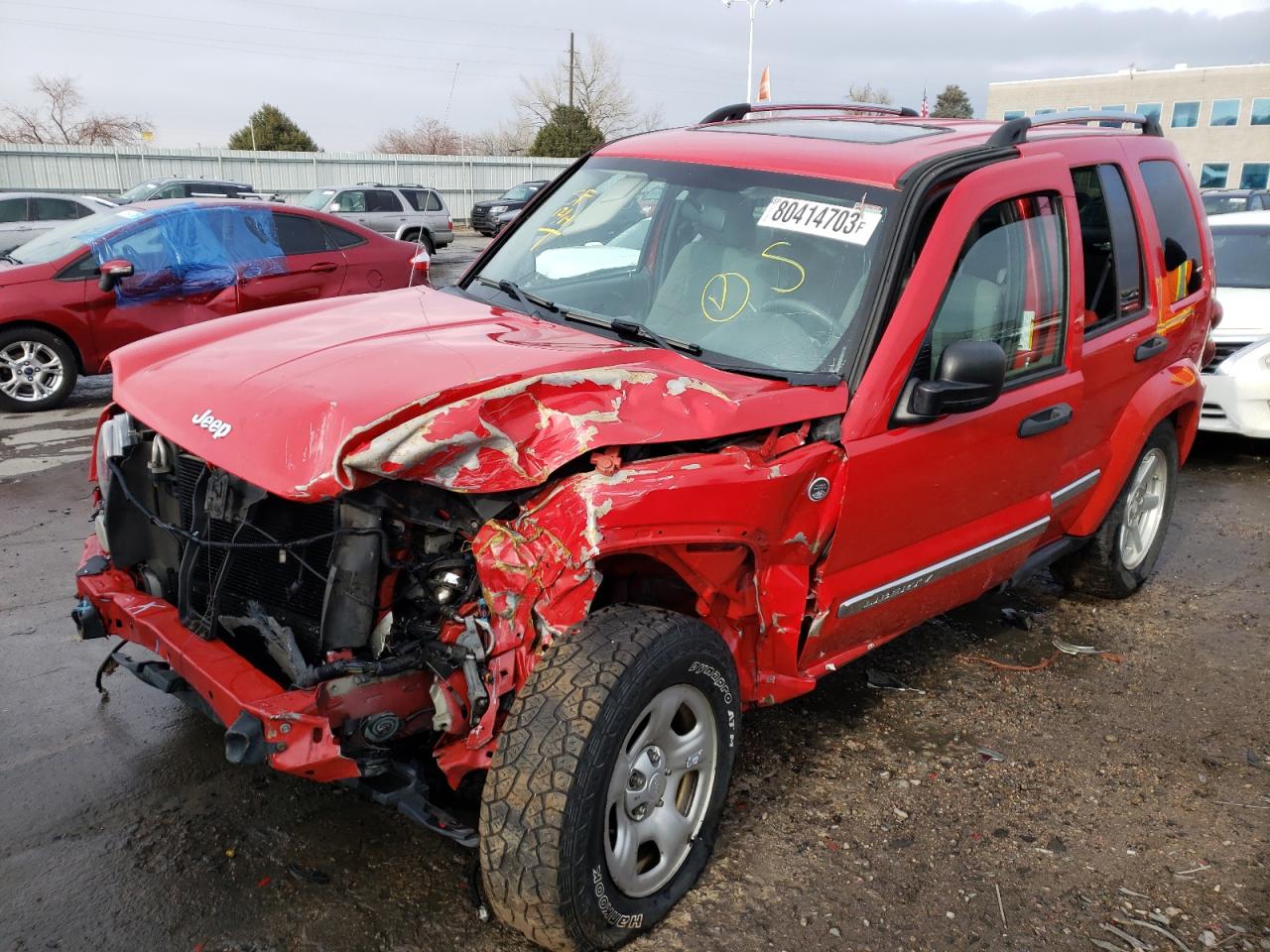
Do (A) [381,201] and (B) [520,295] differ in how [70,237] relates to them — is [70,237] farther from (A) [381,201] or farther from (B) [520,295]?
(A) [381,201]

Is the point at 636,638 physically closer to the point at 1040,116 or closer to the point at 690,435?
the point at 690,435

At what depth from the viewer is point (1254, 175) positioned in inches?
2087

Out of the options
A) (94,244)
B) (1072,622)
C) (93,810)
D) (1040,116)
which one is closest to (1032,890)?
(1072,622)

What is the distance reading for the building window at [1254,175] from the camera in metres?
52.4

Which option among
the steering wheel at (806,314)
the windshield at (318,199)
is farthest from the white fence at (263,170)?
the steering wheel at (806,314)

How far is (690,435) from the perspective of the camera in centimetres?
264

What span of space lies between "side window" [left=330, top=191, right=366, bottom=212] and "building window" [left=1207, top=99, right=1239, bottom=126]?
50.5 metres

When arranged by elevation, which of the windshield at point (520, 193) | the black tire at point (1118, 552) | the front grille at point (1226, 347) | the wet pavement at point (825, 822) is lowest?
the wet pavement at point (825, 822)

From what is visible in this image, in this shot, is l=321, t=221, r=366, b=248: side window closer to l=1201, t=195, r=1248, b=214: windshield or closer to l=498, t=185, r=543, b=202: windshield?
l=498, t=185, r=543, b=202: windshield

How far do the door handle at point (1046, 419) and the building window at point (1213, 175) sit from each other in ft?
194

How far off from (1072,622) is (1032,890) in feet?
7.26

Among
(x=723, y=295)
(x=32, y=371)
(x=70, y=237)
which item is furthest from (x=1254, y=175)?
(x=723, y=295)

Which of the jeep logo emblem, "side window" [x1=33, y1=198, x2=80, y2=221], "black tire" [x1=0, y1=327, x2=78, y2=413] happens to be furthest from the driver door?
"side window" [x1=33, y1=198, x2=80, y2=221]

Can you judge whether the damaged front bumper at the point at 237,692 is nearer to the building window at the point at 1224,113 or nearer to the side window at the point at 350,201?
the side window at the point at 350,201
